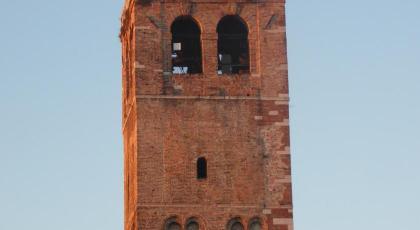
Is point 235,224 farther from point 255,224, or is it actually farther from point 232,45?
point 232,45

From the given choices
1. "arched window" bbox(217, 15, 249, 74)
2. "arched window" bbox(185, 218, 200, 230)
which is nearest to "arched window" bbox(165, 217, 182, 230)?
"arched window" bbox(185, 218, 200, 230)

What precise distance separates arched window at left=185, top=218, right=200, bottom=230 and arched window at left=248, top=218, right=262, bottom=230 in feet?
5.50

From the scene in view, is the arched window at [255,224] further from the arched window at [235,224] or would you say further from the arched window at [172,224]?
the arched window at [172,224]

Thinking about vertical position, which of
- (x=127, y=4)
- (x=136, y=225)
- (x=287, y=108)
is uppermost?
(x=127, y=4)

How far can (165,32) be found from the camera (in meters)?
53.7

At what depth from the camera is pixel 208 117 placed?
52.8 meters

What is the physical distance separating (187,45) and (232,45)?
4.92 feet

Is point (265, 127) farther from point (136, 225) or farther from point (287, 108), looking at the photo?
point (136, 225)

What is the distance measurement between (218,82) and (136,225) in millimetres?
5466

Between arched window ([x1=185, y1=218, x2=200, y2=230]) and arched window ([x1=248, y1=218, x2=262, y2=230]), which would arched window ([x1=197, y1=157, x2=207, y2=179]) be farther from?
arched window ([x1=248, y1=218, x2=262, y2=230])

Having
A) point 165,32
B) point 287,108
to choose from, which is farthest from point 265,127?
point 165,32

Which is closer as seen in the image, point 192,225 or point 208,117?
point 192,225

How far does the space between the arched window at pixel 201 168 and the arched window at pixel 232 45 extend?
A: 3.40 m

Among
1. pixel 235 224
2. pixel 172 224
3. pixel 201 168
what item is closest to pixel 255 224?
pixel 235 224
